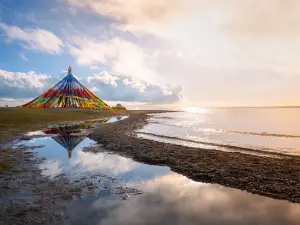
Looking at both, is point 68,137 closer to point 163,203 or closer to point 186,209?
point 163,203

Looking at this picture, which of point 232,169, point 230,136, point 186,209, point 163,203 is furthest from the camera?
point 230,136

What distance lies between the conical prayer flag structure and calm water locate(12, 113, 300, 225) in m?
61.1

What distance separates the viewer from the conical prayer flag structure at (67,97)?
66.9 meters

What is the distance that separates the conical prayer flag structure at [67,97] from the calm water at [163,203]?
61082 millimetres

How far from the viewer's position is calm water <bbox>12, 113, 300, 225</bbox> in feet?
21.4

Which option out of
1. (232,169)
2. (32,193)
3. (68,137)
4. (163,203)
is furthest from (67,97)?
(163,203)

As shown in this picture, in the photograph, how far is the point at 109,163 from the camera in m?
13.1

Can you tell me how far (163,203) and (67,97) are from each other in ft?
227

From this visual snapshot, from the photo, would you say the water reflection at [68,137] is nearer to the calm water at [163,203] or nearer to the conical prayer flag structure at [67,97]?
the calm water at [163,203]

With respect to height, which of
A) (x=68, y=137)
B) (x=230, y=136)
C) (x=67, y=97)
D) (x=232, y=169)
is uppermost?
(x=67, y=97)

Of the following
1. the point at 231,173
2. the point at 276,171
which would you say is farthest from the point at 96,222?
the point at 276,171

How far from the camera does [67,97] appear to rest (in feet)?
229

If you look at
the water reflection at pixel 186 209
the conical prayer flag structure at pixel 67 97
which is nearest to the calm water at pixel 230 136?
the water reflection at pixel 186 209

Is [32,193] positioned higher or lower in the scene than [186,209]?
higher
